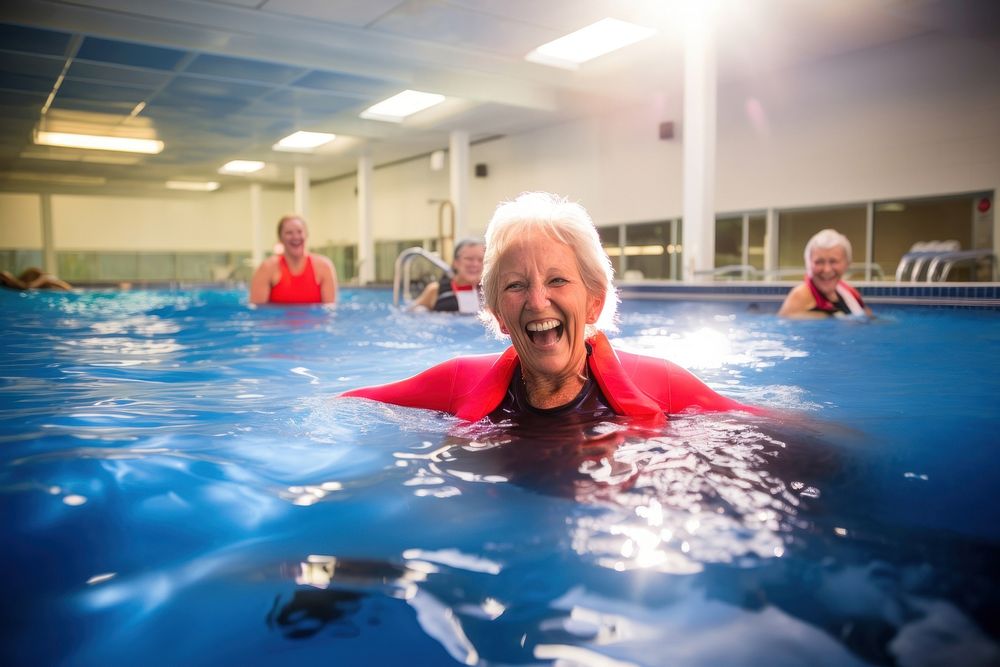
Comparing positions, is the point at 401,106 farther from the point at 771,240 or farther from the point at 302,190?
the point at 302,190

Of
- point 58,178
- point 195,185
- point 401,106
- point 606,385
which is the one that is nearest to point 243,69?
point 401,106

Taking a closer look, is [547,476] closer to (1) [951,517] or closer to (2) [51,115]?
(1) [951,517]

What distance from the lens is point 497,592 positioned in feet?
4.29

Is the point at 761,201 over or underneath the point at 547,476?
over

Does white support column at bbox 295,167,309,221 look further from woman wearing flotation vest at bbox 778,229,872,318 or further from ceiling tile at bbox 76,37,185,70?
woman wearing flotation vest at bbox 778,229,872,318

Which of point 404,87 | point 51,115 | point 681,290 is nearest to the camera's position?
point 681,290

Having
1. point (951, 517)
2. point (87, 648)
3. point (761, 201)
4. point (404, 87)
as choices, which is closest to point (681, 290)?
point (761, 201)

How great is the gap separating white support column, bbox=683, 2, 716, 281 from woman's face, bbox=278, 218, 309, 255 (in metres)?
5.18

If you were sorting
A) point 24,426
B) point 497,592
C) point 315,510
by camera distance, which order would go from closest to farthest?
1. point 497,592
2. point 315,510
3. point 24,426

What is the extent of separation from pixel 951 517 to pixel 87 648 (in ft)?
5.54

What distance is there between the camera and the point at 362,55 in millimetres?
10484

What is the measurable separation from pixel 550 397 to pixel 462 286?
184 inches

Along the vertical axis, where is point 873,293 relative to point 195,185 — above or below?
below

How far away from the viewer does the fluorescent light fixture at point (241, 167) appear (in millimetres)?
18688
